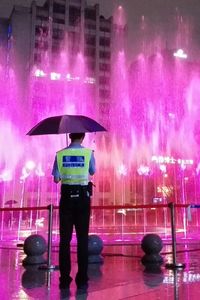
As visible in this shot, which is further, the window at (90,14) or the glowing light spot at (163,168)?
the window at (90,14)

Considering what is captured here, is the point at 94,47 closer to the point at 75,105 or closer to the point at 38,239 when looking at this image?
the point at 75,105

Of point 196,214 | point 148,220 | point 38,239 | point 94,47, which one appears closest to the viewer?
point 38,239

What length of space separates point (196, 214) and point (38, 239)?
700 inches

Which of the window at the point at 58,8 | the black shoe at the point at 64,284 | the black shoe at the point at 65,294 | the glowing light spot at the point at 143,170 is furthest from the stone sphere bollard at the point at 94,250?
the window at the point at 58,8

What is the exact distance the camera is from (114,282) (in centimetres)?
491

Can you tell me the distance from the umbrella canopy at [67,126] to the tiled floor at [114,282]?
5.69 ft

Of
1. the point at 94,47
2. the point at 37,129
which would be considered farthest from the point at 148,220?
the point at 94,47

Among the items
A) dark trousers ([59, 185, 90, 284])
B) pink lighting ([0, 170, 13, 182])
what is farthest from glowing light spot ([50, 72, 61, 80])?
dark trousers ([59, 185, 90, 284])

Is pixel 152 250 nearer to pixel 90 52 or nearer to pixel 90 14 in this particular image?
pixel 90 52

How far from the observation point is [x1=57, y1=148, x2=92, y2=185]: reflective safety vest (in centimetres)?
454

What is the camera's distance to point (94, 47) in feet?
220

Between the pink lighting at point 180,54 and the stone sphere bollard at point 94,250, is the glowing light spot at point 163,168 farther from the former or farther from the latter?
the stone sphere bollard at point 94,250

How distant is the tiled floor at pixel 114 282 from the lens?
4062 mm

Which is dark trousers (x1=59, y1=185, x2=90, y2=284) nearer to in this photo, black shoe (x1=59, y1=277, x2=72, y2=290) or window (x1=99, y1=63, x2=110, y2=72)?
black shoe (x1=59, y1=277, x2=72, y2=290)
